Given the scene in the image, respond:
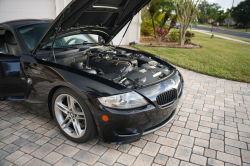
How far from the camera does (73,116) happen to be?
8.95 feet

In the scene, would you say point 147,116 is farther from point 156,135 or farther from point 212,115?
point 212,115

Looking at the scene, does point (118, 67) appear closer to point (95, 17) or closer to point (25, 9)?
point (95, 17)

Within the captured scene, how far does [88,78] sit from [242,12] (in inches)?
2196

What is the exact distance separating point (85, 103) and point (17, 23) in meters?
2.12

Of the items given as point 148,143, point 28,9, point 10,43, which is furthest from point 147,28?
point 148,143

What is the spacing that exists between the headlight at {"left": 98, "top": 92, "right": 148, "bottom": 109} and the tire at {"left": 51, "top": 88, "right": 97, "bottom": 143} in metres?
0.29

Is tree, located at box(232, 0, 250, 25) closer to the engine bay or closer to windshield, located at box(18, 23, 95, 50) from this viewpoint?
the engine bay

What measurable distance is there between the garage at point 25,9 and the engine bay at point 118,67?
5132mm

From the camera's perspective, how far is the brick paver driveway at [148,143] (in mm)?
2494

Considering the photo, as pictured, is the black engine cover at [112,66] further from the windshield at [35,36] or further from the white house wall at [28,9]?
the white house wall at [28,9]

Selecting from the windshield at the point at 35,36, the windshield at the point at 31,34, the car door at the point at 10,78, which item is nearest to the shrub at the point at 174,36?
the windshield at the point at 35,36

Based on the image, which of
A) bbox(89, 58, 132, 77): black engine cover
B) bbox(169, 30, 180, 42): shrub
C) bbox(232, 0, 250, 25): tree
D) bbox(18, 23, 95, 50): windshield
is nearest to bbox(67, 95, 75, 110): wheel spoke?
bbox(89, 58, 132, 77): black engine cover

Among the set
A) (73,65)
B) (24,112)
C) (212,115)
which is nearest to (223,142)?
(212,115)

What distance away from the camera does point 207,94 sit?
4719 millimetres
